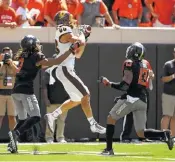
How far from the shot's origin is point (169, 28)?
60.7 feet

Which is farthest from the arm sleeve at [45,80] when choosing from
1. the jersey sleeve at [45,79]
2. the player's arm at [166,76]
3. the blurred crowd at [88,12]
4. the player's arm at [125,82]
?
the player's arm at [125,82]

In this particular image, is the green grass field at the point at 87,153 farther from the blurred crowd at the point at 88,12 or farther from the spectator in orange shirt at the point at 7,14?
the blurred crowd at the point at 88,12

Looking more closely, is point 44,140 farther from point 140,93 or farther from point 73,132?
point 140,93

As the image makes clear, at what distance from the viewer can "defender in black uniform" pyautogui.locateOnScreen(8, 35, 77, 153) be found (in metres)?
13.5

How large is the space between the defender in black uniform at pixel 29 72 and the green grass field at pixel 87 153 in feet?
1.54

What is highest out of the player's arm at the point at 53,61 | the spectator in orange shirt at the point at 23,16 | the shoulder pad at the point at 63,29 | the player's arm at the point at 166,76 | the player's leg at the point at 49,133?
the spectator in orange shirt at the point at 23,16

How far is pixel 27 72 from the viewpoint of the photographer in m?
13.8

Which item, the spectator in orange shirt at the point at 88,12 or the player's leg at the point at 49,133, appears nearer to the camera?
the player's leg at the point at 49,133

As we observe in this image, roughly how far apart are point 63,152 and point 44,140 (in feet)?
12.6

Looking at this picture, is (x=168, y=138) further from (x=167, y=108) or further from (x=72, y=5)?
(x=72, y=5)

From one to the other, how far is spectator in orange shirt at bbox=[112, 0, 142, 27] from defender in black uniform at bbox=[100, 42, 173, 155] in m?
5.41

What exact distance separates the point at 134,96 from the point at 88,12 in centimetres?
535

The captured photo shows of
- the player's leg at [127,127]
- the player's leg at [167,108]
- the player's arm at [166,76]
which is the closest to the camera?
the player's arm at [166,76]

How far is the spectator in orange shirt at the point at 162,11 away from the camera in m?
19.0
